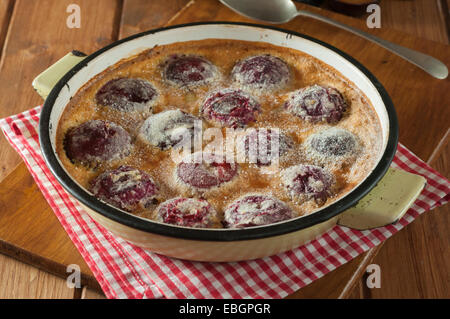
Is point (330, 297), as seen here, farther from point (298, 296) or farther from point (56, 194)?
point (56, 194)

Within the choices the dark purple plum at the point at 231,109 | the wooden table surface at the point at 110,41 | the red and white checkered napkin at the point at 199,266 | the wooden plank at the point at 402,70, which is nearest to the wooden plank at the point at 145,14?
the wooden table surface at the point at 110,41

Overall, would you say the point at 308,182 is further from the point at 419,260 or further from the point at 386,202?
the point at 419,260

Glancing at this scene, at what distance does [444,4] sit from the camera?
2.47 meters

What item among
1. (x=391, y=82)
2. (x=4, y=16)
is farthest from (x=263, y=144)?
(x=4, y=16)

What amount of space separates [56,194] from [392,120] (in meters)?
0.82

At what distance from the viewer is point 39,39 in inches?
83.7

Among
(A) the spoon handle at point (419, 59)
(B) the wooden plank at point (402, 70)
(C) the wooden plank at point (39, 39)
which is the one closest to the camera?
(B) the wooden plank at point (402, 70)

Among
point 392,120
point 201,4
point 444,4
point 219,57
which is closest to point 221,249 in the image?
point 392,120

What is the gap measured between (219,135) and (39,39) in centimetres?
104

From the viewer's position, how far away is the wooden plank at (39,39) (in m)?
1.92

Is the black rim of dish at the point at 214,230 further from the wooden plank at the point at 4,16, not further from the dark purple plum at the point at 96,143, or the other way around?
the wooden plank at the point at 4,16

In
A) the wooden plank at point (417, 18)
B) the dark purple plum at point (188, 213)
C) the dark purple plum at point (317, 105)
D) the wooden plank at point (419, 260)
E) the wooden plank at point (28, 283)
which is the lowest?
the wooden plank at point (28, 283)

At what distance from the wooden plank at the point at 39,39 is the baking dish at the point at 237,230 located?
48cm

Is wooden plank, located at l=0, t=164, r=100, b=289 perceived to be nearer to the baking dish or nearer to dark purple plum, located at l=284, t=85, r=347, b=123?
the baking dish
